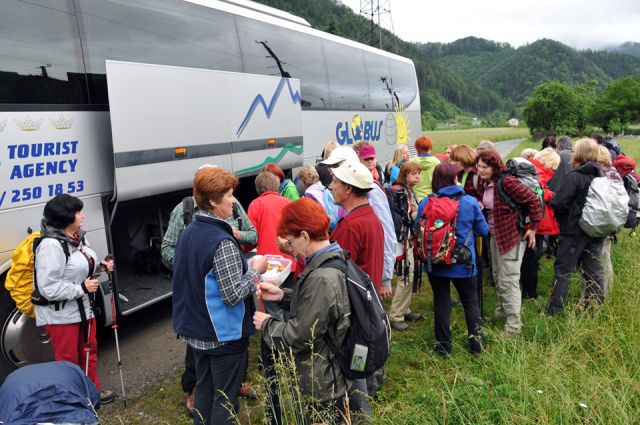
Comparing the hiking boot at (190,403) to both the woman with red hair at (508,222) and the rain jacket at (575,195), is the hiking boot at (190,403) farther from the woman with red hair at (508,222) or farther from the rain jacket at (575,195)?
the rain jacket at (575,195)

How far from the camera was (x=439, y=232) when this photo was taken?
166 inches

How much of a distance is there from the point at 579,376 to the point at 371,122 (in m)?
8.27

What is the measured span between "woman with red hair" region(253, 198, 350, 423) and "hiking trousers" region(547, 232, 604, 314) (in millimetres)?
3513

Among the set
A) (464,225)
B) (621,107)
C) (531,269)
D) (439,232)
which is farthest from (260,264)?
(621,107)

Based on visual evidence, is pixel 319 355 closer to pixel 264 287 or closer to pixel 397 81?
pixel 264 287

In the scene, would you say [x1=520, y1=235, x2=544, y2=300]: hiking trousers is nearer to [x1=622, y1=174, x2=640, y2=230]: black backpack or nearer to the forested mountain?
[x1=622, y1=174, x2=640, y2=230]: black backpack

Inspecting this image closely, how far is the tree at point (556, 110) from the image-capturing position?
196ft

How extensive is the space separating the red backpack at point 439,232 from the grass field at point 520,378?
85 centimetres

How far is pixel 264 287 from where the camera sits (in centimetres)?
283

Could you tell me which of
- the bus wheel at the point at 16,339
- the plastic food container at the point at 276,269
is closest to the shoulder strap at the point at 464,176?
the plastic food container at the point at 276,269

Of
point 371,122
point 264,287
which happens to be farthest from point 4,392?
point 371,122

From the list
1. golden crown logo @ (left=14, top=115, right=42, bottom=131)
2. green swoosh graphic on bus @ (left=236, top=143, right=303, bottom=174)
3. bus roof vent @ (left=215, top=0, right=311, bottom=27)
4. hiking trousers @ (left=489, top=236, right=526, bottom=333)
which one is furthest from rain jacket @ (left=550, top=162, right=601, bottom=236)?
bus roof vent @ (left=215, top=0, right=311, bottom=27)

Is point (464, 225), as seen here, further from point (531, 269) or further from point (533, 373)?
point (531, 269)

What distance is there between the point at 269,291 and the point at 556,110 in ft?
217
